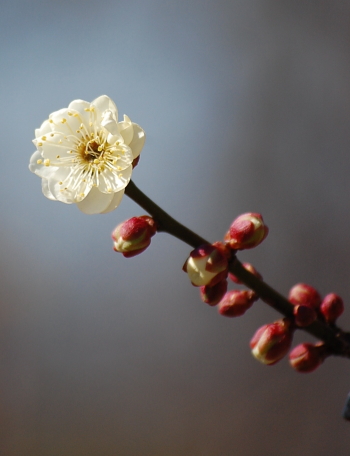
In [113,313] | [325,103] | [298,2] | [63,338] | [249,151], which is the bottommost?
[63,338]

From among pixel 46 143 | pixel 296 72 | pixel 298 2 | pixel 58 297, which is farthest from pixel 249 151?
pixel 46 143

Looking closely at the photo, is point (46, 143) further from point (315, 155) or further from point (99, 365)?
point (315, 155)

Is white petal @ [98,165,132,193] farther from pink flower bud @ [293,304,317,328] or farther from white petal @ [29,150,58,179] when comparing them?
pink flower bud @ [293,304,317,328]

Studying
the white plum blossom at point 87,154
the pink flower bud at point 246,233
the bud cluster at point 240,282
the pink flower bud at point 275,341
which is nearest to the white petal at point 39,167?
the white plum blossom at point 87,154

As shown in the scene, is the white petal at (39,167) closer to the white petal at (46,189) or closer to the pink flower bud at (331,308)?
the white petal at (46,189)

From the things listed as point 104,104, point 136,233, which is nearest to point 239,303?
point 136,233
